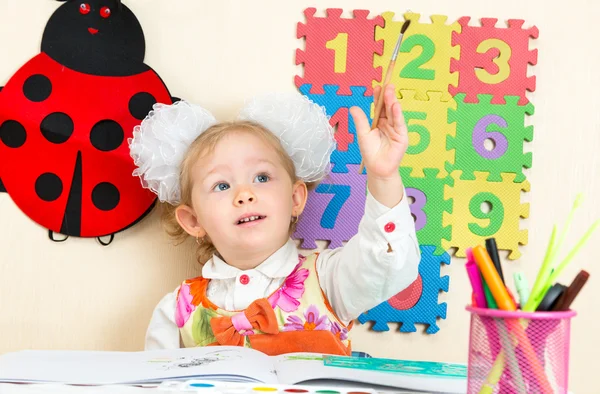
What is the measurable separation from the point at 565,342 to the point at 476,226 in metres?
0.67

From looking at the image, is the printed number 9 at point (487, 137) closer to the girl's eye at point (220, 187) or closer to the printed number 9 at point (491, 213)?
the printed number 9 at point (491, 213)

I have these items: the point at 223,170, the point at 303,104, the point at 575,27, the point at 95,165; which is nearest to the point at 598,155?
the point at 575,27

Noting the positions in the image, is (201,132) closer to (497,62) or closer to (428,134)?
(428,134)

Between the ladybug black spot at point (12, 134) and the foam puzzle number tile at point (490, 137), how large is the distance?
82cm

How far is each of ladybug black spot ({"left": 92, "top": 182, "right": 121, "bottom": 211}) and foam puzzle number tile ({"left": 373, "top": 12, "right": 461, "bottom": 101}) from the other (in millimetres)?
551

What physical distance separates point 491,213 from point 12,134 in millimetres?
932

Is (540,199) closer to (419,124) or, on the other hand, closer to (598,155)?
(598,155)

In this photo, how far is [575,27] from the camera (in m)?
1.30

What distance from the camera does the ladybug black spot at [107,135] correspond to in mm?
1275

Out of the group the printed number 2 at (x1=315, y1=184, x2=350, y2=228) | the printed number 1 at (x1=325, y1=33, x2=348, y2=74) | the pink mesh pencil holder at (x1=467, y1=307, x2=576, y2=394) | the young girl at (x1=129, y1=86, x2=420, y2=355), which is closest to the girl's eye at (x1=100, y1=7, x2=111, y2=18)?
the young girl at (x1=129, y1=86, x2=420, y2=355)

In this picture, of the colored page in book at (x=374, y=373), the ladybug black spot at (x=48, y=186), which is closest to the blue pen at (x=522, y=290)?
the colored page in book at (x=374, y=373)

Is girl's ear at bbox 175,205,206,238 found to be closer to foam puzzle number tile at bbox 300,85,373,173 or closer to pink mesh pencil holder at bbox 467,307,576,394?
foam puzzle number tile at bbox 300,85,373,173

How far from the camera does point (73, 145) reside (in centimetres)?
127

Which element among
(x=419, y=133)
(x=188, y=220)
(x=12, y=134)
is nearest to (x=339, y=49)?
(x=419, y=133)
